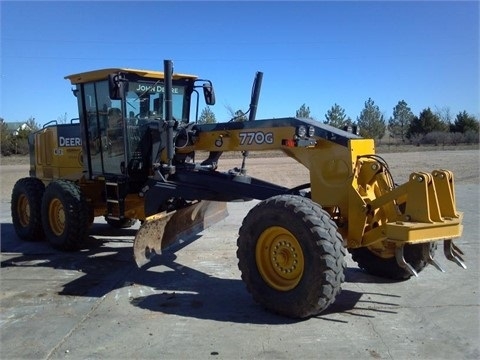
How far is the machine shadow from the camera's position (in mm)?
5238

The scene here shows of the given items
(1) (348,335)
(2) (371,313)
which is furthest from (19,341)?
(2) (371,313)

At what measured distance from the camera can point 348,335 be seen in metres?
4.52

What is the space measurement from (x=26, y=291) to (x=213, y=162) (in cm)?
322

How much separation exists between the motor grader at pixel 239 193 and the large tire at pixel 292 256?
0.04ft

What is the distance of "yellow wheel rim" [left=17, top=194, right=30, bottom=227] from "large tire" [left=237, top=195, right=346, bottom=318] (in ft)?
19.3

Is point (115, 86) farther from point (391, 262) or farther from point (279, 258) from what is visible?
point (391, 262)

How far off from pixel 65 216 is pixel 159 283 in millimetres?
2583

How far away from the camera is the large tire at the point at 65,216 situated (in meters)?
7.98

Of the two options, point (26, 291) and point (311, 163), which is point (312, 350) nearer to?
point (311, 163)

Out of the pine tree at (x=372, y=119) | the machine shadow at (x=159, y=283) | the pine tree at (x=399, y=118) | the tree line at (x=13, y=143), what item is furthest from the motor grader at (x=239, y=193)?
the pine tree at (x=399, y=118)

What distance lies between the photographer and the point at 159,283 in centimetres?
637

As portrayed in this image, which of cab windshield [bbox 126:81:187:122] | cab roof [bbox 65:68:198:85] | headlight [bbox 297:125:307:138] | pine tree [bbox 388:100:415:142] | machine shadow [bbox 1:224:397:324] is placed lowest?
machine shadow [bbox 1:224:397:324]

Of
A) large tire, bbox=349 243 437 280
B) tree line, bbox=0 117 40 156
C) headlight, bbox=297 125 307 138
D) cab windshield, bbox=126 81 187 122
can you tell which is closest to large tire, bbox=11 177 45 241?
cab windshield, bbox=126 81 187 122

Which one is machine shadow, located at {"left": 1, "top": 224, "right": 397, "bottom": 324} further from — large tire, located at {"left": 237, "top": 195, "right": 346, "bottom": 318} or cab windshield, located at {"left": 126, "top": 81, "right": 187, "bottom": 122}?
cab windshield, located at {"left": 126, "top": 81, "right": 187, "bottom": 122}
